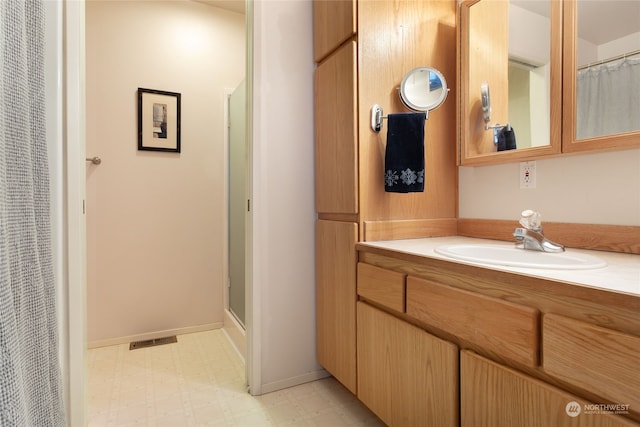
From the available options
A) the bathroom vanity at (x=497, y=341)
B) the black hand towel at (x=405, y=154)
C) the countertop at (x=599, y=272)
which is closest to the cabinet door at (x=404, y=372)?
the bathroom vanity at (x=497, y=341)

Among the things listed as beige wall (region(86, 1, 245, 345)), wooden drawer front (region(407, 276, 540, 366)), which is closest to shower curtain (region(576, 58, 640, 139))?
wooden drawer front (region(407, 276, 540, 366))

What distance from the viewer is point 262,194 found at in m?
1.65

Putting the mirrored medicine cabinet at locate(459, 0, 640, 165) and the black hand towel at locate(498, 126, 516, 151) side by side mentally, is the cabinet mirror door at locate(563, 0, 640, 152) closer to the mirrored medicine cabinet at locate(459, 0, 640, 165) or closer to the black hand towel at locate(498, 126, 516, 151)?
the mirrored medicine cabinet at locate(459, 0, 640, 165)

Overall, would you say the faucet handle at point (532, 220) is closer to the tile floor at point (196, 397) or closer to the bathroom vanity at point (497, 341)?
the bathroom vanity at point (497, 341)

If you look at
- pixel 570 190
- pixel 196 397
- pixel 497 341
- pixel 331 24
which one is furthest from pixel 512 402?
pixel 331 24

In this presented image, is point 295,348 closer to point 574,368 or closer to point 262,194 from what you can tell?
point 262,194

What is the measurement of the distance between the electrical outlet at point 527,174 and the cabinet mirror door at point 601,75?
0.53 feet

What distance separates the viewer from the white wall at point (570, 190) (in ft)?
3.53

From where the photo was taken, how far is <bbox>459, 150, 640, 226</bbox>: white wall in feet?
3.53

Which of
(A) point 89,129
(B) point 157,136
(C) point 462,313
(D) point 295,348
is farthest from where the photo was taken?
(B) point 157,136

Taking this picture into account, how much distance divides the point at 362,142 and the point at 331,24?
0.64 meters

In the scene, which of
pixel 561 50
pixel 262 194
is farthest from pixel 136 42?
pixel 561 50

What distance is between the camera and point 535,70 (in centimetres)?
129

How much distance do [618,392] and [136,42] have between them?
9.49 feet
